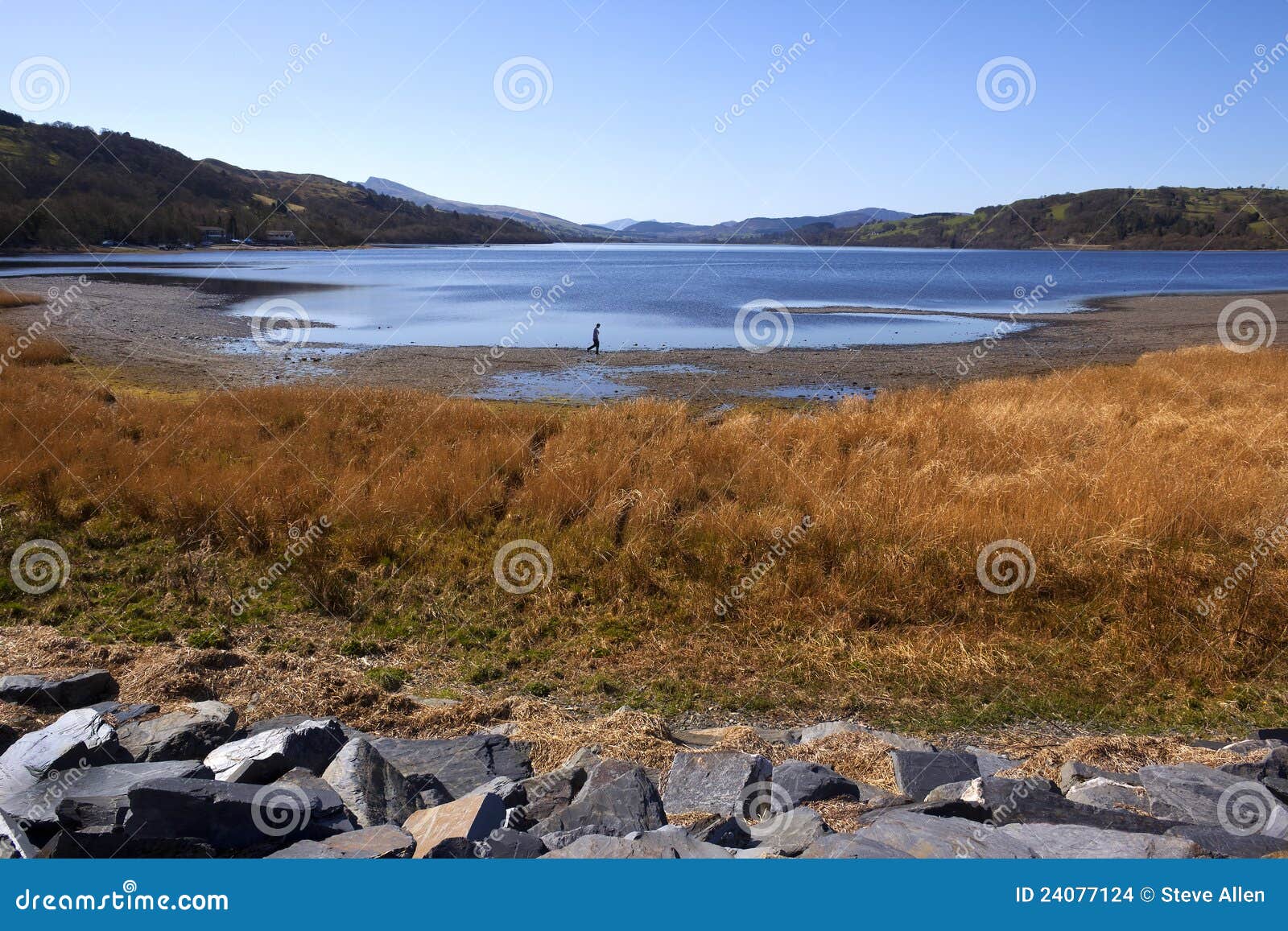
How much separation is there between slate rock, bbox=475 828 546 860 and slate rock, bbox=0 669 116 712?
415 centimetres

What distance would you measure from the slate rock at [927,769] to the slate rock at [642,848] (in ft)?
5.78

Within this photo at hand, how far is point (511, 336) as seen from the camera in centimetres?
Result: 3641

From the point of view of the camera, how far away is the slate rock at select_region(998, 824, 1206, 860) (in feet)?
12.6

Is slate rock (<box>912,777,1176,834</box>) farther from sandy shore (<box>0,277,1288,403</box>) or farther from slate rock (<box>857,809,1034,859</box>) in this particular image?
sandy shore (<box>0,277,1288,403</box>)

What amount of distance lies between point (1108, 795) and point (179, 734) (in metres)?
5.98

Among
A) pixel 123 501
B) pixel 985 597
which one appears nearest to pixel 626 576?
pixel 985 597

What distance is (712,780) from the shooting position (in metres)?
5.20

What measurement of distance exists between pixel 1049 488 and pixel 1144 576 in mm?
2495

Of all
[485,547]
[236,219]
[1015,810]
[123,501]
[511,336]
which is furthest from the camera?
[236,219]

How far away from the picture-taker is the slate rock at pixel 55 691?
619 cm

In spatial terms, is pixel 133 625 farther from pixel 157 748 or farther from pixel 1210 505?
pixel 1210 505

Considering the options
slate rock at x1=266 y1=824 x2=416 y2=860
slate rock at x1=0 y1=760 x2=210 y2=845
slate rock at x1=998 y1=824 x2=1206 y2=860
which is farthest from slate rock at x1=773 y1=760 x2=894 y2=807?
slate rock at x1=0 y1=760 x2=210 y2=845

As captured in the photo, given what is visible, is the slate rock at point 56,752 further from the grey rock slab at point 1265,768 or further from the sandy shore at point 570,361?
the sandy shore at point 570,361

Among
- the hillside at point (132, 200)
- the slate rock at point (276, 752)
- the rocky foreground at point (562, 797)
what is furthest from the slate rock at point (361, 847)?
the hillside at point (132, 200)
